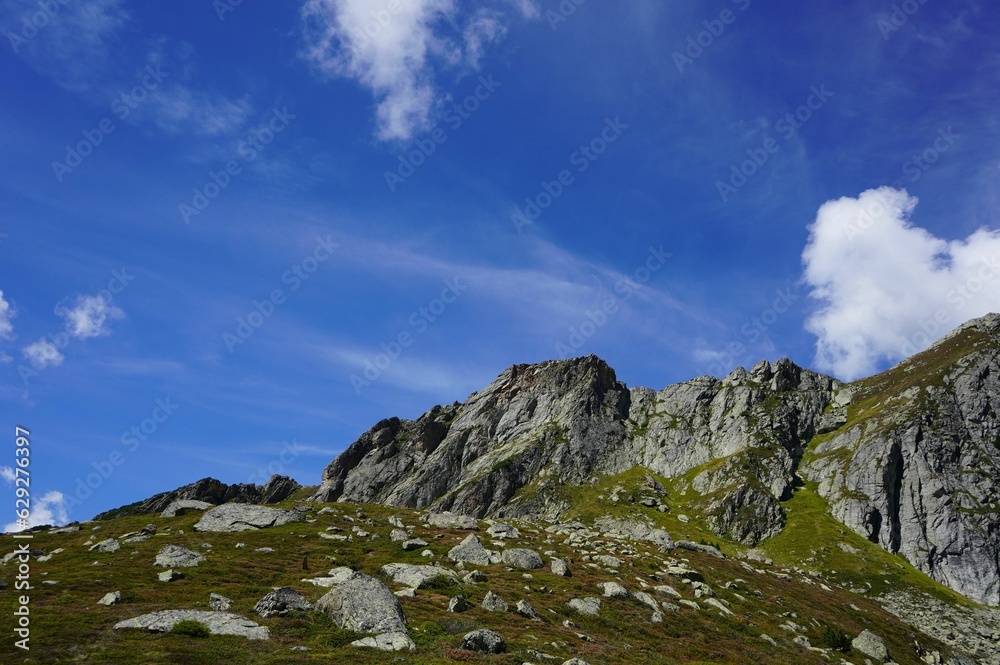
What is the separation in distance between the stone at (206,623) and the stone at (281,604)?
1.72 meters

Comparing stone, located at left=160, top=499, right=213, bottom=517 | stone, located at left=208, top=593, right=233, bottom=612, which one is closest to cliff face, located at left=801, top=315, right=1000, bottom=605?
stone, located at left=208, top=593, right=233, bottom=612

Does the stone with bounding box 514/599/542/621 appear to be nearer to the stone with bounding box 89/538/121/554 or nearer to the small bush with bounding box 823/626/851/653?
the small bush with bounding box 823/626/851/653

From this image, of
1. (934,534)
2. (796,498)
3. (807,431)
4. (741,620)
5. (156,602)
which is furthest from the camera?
(807,431)

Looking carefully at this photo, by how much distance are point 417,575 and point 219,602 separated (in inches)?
758

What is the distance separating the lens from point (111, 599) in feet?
127

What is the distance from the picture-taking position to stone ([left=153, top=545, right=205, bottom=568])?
5299 centimetres

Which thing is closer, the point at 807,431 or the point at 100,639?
the point at 100,639

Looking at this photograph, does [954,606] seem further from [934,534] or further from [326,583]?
[326,583]

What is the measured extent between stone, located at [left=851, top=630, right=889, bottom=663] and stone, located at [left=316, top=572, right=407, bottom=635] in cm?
5510

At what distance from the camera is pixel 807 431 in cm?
18988

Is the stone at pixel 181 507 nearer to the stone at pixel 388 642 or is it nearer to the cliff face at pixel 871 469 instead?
the stone at pixel 388 642

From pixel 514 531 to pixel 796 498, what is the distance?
11297cm

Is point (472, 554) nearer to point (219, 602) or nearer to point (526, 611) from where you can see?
point (526, 611)

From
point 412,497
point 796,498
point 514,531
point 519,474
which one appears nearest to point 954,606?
point 796,498
